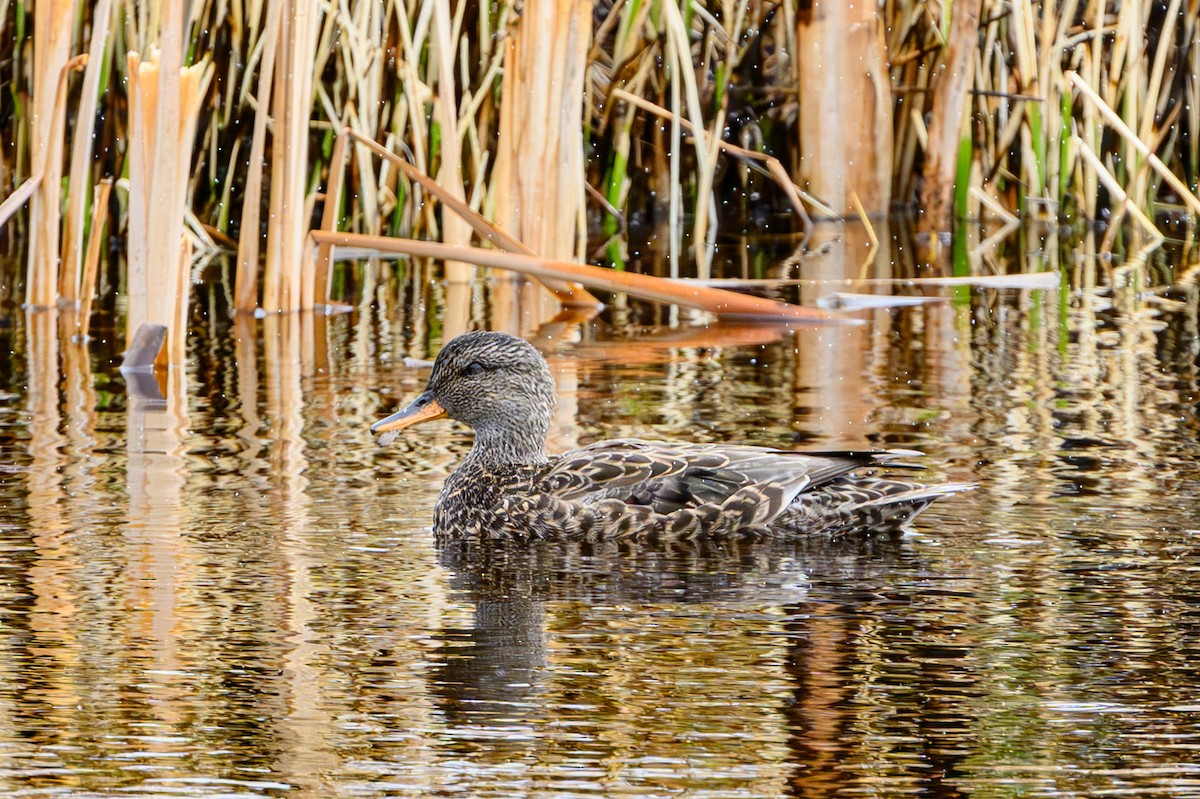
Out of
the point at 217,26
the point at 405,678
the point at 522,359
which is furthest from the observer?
the point at 217,26

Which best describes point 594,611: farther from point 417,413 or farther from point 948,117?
Answer: point 948,117

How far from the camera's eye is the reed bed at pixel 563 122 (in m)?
7.36

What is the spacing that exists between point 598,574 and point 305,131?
3.51 metres

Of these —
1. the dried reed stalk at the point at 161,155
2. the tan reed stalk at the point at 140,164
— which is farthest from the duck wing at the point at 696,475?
the tan reed stalk at the point at 140,164

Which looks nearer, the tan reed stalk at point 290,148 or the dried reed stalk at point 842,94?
the tan reed stalk at point 290,148

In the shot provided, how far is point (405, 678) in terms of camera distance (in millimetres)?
3516

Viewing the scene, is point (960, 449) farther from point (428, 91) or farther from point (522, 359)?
point (428, 91)

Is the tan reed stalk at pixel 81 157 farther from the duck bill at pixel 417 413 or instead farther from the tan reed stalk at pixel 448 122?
the duck bill at pixel 417 413

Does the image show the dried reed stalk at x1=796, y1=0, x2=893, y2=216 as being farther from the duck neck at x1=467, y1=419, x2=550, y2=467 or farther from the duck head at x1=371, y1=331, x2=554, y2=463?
the duck neck at x1=467, y1=419, x2=550, y2=467

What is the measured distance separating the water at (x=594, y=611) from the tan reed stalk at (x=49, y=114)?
0.88 meters

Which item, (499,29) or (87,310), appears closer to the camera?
(87,310)

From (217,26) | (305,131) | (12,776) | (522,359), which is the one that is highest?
(217,26)

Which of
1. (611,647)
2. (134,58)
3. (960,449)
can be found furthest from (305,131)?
(611,647)

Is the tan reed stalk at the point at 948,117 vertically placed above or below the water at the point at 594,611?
above
